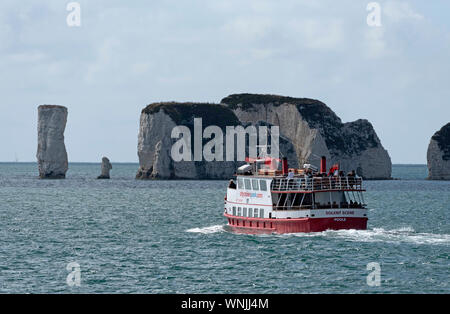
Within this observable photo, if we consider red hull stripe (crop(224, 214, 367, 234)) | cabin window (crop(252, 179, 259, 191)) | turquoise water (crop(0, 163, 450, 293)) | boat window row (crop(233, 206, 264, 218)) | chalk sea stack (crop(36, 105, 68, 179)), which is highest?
chalk sea stack (crop(36, 105, 68, 179))

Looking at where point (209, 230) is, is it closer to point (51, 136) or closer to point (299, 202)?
point (299, 202)

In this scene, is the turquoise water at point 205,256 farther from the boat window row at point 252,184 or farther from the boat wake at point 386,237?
the boat window row at point 252,184

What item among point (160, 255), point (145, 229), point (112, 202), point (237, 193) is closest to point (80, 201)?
point (112, 202)

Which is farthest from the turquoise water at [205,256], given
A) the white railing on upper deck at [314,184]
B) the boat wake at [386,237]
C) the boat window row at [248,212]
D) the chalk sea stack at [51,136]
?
the chalk sea stack at [51,136]

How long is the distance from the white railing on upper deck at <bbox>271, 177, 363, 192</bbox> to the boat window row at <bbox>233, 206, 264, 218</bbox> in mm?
2477

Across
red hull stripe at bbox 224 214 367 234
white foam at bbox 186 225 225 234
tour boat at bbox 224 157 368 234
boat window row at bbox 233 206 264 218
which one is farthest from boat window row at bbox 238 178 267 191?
white foam at bbox 186 225 225 234

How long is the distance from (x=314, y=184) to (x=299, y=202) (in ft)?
7.05

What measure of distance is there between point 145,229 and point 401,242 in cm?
2438

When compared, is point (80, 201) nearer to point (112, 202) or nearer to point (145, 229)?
point (112, 202)

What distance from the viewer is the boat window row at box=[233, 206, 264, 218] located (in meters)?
59.1

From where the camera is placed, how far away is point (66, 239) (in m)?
60.1

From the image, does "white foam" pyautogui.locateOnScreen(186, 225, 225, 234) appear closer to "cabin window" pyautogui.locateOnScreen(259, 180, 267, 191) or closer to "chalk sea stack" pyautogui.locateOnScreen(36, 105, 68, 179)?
"cabin window" pyautogui.locateOnScreen(259, 180, 267, 191)

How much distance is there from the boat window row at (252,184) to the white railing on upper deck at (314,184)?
1.05 m

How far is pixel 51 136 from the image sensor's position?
19300 centimetres
